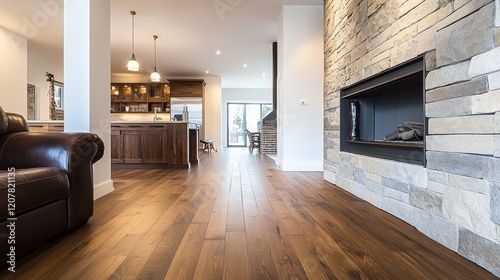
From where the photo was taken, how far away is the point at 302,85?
14.8ft

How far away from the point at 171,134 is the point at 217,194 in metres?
2.52

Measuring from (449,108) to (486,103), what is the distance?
0.75ft

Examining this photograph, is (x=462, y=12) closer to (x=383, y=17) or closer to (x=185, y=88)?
(x=383, y=17)

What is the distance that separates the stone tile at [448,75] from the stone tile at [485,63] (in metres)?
0.04

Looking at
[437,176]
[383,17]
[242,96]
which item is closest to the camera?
[437,176]

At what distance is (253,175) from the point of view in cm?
401

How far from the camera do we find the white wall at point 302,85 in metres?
4.50

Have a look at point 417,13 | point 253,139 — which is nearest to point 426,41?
point 417,13

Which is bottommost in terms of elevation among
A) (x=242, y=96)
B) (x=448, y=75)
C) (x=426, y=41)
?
(x=448, y=75)

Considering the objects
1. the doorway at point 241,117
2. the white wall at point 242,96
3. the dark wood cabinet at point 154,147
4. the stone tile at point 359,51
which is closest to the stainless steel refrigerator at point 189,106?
the white wall at point 242,96

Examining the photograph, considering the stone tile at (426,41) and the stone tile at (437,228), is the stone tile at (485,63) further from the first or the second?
the stone tile at (437,228)

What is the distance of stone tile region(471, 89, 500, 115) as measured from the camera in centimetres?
117

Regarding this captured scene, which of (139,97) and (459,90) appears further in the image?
(139,97)

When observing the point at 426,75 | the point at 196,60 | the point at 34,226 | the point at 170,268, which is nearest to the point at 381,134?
the point at 426,75
